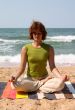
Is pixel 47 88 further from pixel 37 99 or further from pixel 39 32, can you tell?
pixel 39 32

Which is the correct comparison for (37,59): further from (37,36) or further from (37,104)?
(37,104)

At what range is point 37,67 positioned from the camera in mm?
5184

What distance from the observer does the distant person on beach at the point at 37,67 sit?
199 inches

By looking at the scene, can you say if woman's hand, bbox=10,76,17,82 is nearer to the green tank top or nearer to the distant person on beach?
the distant person on beach

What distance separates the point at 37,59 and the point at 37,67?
0.13 metres

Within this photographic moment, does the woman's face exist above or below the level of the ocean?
above

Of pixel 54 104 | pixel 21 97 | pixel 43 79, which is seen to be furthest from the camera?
pixel 43 79

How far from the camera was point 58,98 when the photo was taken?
15.9 ft

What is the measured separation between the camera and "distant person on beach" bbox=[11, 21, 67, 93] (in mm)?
5055

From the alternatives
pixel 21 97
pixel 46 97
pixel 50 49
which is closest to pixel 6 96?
pixel 21 97

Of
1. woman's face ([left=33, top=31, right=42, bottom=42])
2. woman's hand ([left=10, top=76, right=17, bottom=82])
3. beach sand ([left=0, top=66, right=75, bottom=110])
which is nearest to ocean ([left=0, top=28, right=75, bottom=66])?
woman's face ([left=33, top=31, right=42, bottom=42])

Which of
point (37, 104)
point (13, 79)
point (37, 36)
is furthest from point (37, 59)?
point (37, 104)

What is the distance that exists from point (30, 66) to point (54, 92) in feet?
1.87

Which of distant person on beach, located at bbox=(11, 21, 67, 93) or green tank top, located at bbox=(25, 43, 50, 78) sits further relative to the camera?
green tank top, located at bbox=(25, 43, 50, 78)
